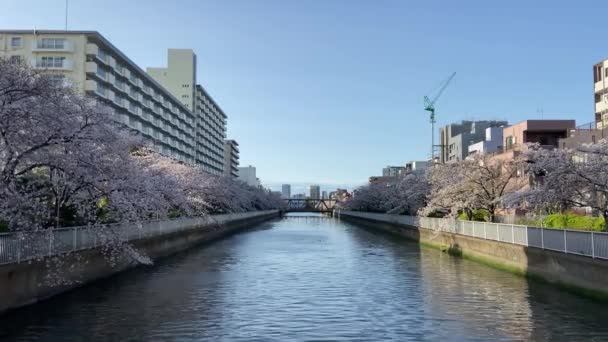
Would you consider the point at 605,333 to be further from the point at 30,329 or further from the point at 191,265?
the point at 191,265

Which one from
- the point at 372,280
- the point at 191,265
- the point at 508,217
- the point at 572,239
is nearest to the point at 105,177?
the point at 372,280

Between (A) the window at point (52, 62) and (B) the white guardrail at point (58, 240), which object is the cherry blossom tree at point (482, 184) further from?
(A) the window at point (52, 62)

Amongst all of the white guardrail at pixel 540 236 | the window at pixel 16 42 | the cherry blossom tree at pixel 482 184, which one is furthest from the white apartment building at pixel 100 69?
the white guardrail at pixel 540 236

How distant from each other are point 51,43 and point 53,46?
1.68 ft

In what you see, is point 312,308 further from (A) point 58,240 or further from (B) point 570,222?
(B) point 570,222

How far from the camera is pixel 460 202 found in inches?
1578

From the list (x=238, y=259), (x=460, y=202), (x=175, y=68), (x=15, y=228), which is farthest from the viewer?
(x=175, y=68)

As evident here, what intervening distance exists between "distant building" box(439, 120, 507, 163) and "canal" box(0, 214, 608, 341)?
8841 cm

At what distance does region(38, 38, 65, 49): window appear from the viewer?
7719 cm

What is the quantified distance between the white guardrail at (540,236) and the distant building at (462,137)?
75289 millimetres

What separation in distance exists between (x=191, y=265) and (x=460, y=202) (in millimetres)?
19095

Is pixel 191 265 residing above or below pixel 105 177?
below

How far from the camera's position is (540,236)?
24.6 m

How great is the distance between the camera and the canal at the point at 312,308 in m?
14.6
